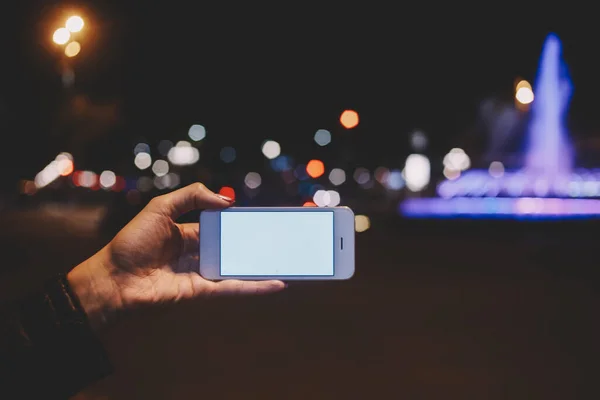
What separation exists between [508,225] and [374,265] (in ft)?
29.4

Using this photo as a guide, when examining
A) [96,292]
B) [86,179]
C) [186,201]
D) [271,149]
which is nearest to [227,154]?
[271,149]

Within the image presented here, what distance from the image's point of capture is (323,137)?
234 feet

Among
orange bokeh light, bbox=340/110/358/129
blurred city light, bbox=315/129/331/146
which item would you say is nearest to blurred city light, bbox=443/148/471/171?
blurred city light, bbox=315/129/331/146

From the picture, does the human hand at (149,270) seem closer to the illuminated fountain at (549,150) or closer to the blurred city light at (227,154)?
the illuminated fountain at (549,150)

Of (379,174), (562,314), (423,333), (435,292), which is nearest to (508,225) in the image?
(435,292)

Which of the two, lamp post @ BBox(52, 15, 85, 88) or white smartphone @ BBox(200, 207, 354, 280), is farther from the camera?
lamp post @ BBox(52, 15, 85, 88)

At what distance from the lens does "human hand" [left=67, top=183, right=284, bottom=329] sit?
2766 millimetres

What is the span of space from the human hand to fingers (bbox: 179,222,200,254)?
61 mm

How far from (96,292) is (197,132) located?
6814 centimetres

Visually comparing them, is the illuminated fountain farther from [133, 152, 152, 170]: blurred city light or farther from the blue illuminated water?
[133, 152, 152, 170]: blurred city light

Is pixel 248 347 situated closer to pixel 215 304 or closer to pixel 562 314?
pixel 215 304

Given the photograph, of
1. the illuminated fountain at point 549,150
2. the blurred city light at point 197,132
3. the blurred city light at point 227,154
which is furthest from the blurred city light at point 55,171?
the illuminated fountain at point 549,150

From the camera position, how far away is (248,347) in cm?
744

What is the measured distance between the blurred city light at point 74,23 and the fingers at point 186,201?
10.9m
